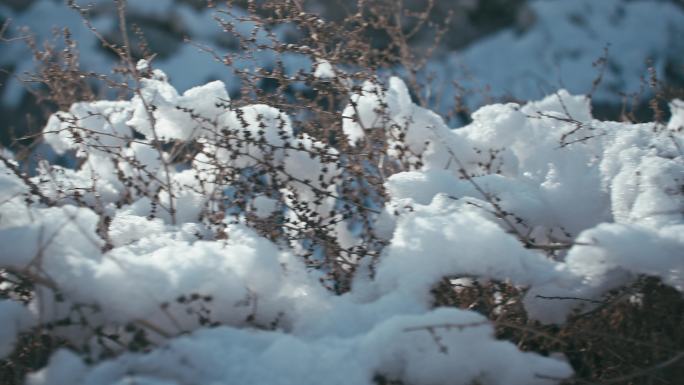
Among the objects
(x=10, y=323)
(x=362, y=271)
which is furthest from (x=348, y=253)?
(x=10, y=323)

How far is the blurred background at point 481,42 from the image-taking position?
729 centimetres

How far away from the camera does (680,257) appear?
6.59 feet

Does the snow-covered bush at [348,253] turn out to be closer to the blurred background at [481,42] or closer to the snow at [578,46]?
the blurred background at [481,42]

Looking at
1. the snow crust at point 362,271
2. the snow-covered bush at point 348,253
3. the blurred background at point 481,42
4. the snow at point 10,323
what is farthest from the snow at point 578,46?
the snow at point 10,323

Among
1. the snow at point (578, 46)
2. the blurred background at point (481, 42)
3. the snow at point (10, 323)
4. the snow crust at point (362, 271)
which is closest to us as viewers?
the snow crust at point (362, 271)

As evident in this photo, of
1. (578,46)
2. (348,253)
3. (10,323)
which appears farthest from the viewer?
(578,46)

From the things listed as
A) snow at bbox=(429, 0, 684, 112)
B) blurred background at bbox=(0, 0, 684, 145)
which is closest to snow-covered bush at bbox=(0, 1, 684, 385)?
blurred background at bbox=(0, 0, 684, 145)

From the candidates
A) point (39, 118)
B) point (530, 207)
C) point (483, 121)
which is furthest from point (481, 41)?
point (530, 207)

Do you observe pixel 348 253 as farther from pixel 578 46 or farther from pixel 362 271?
pixel 578 46

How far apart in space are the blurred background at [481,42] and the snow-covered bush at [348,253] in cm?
409

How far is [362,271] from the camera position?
232cm

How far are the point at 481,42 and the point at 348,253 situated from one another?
6.61 metres

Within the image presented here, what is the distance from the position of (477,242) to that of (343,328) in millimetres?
369

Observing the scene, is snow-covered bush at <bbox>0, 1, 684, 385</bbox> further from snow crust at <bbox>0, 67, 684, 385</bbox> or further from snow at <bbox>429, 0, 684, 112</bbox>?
snow at <bbox>429, 0, 684, 112</bbox>
